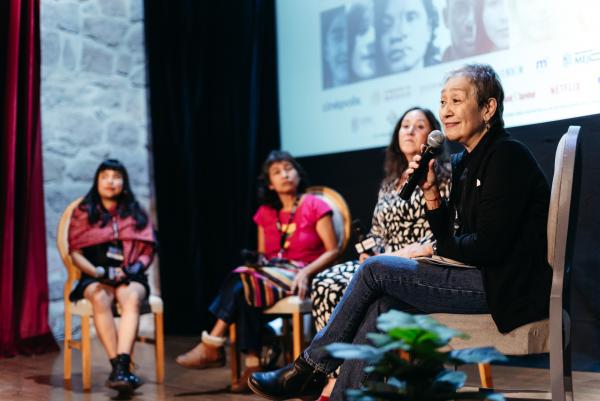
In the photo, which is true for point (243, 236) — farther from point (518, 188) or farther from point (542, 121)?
point (518, 188)

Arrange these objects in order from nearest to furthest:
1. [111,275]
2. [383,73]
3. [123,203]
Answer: [111,275] → [123,203] → [383,73]

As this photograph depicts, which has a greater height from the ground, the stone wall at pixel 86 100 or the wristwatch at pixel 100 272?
the stone wall at pixel 86 100

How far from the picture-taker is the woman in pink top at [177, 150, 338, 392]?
129 inches

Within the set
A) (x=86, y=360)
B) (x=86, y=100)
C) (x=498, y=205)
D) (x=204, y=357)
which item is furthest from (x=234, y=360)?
(x=86, y=100)

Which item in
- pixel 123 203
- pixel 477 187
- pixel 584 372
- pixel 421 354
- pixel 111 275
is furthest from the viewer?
pixel 123 203

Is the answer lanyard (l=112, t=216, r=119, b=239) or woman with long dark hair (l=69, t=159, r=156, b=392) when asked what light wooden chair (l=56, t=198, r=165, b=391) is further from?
lanyard (l=112, t=216, r=119, b=239)

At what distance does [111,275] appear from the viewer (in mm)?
3492

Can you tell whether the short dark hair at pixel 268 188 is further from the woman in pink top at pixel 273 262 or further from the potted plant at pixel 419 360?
the potted plant at pixel 419 360

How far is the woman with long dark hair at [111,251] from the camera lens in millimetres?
3373

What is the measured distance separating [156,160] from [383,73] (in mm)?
1648

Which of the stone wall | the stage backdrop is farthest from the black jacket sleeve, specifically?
the stone wall

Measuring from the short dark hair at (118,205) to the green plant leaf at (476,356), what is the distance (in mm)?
2490

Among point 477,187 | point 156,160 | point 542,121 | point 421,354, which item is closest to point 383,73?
point 542,121

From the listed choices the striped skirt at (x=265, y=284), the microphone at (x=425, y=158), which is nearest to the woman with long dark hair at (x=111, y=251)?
the striped skirt at (x=265, y=284)
